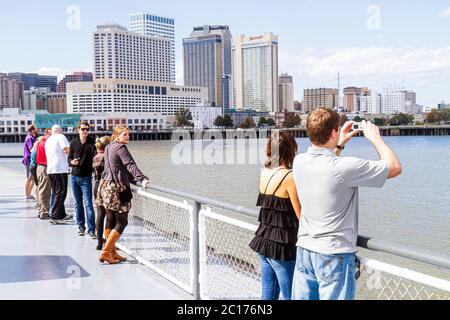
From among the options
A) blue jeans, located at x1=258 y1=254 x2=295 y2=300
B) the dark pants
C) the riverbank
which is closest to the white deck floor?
the dark pants

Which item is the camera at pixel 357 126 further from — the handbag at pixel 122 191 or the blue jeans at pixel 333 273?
the handbag at pixel 122 191

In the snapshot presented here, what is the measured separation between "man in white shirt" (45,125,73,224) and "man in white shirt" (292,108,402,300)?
5.80 metres

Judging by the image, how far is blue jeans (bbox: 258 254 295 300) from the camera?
11.3 feet

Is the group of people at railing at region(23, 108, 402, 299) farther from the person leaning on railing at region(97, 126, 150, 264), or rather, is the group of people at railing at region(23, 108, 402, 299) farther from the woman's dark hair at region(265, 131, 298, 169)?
the person leaning on railing at region(97, 126, 150, 264)

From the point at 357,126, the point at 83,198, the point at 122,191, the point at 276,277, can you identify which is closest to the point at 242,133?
the point at 83,198

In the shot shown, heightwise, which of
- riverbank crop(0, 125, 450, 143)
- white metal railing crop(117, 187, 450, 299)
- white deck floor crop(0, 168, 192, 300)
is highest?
white metal railing crop(117, 187, 450, 299)

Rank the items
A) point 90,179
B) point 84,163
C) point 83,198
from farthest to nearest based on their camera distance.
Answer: point 83,198 < point 90,179 < point 84,163

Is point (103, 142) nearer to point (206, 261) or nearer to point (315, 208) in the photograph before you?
point (206, 261)

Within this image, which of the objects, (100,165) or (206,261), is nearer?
(206,261)

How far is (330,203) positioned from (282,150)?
0.63 metres

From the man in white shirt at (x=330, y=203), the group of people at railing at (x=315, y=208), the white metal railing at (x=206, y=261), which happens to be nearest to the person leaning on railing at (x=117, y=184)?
the white metal railing at (x=206, y=261)

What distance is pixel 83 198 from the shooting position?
7.67 m

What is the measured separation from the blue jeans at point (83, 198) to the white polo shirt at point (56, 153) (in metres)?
0.76
